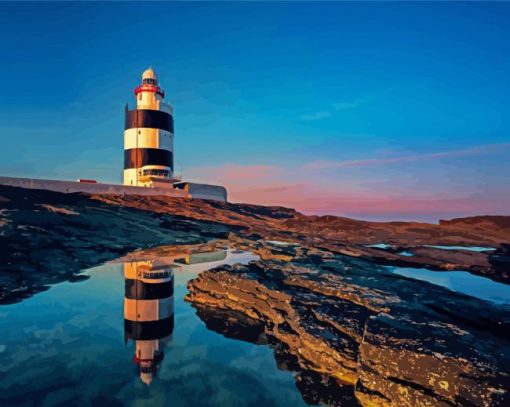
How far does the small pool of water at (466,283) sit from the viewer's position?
1105 centimetres

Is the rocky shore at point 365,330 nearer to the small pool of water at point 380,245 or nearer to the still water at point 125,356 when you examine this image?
the still water at point 125,356

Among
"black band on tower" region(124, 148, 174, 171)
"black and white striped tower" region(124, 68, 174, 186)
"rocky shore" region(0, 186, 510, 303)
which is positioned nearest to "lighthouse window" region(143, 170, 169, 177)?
"black and white striped tower" region(124, 68, 174, 186)

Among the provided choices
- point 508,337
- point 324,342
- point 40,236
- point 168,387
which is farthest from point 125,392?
point 40,236

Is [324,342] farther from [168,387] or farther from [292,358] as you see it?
[168,387]

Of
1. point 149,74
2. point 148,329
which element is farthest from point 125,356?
point 149,74

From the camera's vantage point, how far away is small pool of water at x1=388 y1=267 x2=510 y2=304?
435 inches

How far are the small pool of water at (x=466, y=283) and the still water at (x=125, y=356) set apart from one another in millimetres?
7844

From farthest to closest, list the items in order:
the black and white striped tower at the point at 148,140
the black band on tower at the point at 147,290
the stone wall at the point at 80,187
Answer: the black and white striped tower at the point at 148,140 → the stone wall at the point at 80,187 → the black band on tower at the point at 147,290

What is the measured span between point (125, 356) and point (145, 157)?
38.4 meters

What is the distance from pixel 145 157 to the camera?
4319 cm

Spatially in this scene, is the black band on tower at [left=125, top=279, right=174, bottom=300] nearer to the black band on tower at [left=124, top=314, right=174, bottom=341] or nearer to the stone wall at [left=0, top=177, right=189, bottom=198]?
the black band on tower at [left=124, top=314, right=174, bottom=341]

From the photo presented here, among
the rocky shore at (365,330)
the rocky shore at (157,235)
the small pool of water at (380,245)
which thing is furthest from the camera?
the small pool of water at (380,245)

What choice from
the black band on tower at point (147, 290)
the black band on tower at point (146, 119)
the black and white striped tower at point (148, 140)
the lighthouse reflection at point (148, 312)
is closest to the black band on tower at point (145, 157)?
the black and white striped tower at point (148, 140)

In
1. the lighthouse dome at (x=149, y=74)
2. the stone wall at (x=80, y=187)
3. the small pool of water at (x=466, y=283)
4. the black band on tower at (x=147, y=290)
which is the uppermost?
the lighthouse dome at (x=149, y=74)
